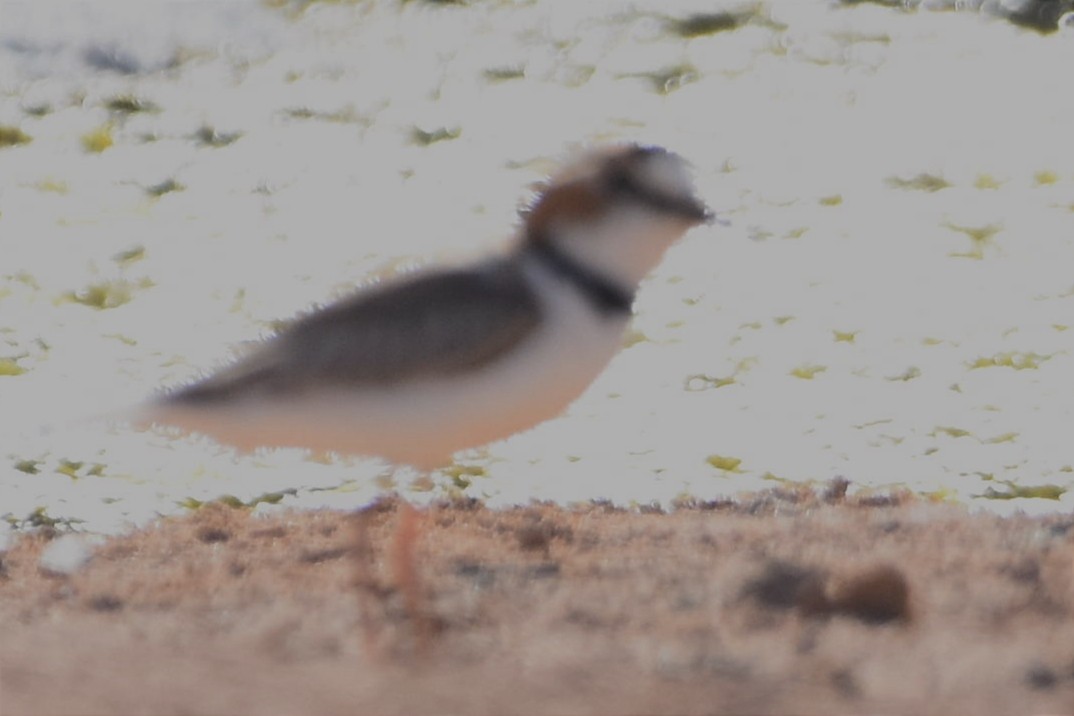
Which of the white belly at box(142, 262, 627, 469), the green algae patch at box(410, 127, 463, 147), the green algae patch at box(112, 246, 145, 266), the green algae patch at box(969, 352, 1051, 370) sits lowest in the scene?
the green algae patch at box(969, 352, 1051, 370)

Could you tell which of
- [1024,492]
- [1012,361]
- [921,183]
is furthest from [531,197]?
[921,183]

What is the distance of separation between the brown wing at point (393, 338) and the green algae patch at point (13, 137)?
6185 millimetres

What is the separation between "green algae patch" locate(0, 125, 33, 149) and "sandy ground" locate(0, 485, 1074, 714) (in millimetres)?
5141

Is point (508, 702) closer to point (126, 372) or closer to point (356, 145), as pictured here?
point (126, 372)

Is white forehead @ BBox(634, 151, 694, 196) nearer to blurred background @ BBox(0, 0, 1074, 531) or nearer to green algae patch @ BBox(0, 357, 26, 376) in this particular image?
blurred background @ BBox(0, 0, 1074, 531)

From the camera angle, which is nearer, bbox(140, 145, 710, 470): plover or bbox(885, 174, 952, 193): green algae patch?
bbox(140, 145, 710, 470): plover

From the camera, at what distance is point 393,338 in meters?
5.08

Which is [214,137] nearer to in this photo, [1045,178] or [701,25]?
[701,25]

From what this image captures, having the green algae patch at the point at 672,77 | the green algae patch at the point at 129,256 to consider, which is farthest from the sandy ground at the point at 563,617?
the green algae patch at the point at 672,77

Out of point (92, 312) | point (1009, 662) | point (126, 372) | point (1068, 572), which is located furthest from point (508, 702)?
point (92, 312)

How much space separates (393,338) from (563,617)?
0.89 m

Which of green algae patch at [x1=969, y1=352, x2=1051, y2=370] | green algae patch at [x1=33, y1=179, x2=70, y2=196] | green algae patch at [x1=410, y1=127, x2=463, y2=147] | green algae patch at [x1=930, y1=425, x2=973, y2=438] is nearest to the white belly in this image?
green algae patch at [x1=930, y1=425, x2=973, y2=438]

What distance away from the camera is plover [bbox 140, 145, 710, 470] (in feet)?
16.5

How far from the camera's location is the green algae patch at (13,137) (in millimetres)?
10938
